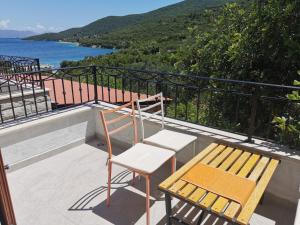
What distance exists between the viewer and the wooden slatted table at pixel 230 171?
154 cm

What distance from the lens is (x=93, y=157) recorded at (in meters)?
3.23

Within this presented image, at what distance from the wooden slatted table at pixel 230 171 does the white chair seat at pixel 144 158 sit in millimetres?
205

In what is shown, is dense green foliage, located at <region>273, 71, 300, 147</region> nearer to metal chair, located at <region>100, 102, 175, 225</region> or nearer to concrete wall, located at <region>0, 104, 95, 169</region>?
metal chair, located at <region>100, 102, 175, 225</region>

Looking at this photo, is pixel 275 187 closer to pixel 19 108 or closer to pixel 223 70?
pixel 223 70

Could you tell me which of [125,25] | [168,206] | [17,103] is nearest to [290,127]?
[168,206]

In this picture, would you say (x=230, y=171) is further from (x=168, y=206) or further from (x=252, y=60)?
(x=252, y=60)

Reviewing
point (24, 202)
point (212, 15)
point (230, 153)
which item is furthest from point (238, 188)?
point (212, 15)

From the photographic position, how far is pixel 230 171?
1994 mm

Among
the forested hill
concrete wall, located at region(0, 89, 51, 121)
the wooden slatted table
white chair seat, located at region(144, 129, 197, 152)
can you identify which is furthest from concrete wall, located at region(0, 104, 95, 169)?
the forested hill

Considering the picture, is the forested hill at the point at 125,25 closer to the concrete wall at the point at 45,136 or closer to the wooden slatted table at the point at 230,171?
the concrete wall at the point at 45,136

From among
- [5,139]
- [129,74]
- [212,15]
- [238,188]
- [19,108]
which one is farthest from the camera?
[19,108]

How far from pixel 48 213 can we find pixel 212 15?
4.45 m

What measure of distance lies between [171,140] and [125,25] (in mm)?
71526

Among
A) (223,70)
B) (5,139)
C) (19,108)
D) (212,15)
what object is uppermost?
(212,15)
